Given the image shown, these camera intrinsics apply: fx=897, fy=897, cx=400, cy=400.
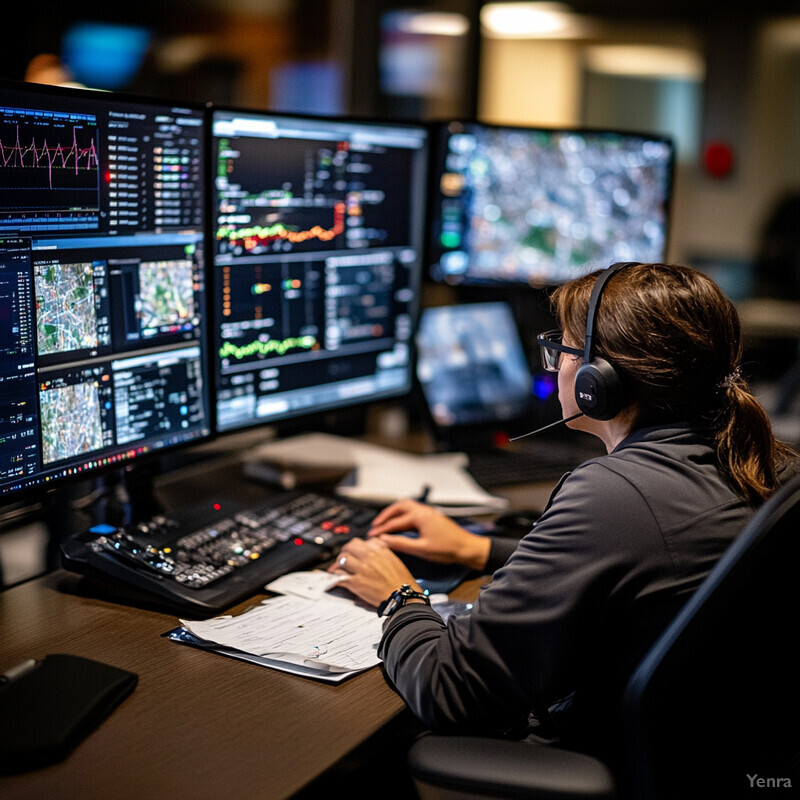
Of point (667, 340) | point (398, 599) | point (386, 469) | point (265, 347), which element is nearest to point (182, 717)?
point (398, 599)

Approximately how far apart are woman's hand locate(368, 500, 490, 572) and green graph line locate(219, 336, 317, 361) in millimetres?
403

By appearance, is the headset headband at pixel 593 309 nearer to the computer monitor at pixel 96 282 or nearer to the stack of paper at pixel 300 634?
the stack of paper at pixel 300 634

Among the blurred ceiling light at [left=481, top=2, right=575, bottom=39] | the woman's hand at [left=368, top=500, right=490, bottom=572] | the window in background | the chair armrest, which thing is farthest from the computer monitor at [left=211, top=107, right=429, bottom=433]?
the window in background

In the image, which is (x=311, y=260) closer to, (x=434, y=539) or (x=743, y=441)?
(x=434, y=539)

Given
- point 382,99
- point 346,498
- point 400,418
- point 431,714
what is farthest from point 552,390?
point 431,714

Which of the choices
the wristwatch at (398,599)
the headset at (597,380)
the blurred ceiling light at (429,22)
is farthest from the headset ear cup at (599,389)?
the blurred ceiling light at (429,22)

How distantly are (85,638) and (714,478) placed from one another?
782 millimetres

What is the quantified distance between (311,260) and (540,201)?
0.67 metres

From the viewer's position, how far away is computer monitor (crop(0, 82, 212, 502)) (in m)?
1.16

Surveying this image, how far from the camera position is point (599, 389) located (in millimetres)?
1050

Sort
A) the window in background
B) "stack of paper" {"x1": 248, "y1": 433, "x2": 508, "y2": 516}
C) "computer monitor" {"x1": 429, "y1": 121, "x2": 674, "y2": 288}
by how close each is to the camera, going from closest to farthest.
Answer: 1. "stack of paper" {"x1": 248, "y1": 433, "x2": 508, "y2": 516}
2. "computer monitor" {"x1": 429, "y1": 121, "x2": 674, "y2": 288}
3. the window in background

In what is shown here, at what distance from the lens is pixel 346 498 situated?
66.7 inches

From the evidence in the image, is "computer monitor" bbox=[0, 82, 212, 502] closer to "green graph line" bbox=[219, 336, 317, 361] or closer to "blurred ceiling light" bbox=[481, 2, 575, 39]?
"green graph line" bbox=[219, 336, 317, 361]

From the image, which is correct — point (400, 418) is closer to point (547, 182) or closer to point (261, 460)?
point (261, 460)
